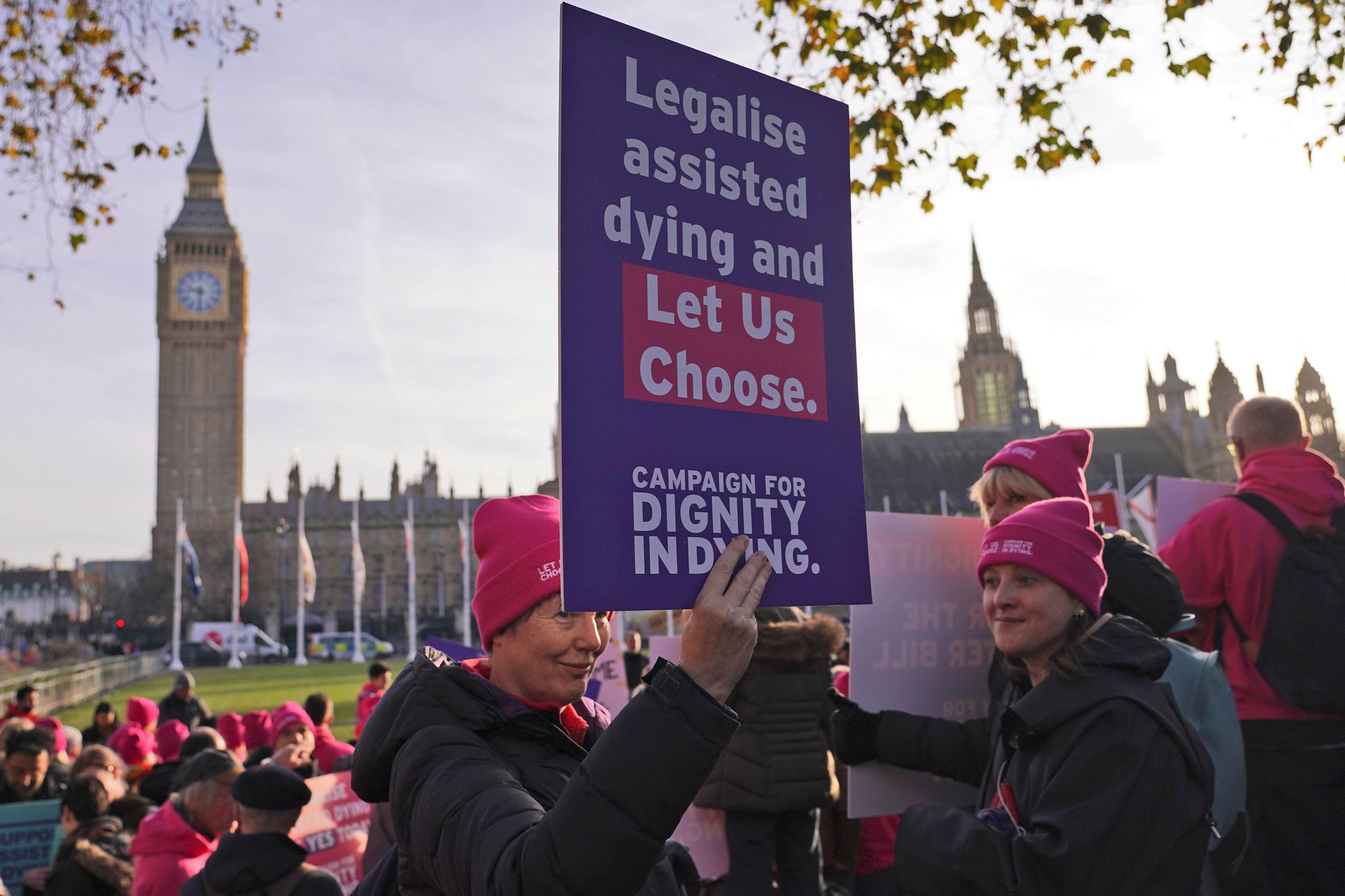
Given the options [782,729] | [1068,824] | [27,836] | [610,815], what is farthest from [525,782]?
[27,836]

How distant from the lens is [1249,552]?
10.8ft

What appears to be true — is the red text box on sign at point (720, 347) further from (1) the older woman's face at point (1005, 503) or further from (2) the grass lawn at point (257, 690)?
(2) the grass lawn at point (257, 690)

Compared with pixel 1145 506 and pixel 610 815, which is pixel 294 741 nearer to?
pixel 610 815

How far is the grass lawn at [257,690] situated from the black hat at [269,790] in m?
12.0

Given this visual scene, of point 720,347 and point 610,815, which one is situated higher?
point 720,347

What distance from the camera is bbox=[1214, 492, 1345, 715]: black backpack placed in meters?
3.11

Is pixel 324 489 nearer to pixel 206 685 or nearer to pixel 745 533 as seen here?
pixel 206 685

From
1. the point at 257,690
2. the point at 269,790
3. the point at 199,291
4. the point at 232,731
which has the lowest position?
the point at 257,690

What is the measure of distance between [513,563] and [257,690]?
28354 mm

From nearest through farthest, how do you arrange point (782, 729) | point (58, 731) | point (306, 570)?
point (782, 729), point (58, 731), point (306, 570)

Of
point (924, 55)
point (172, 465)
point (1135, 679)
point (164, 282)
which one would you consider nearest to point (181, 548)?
point (924, 55)

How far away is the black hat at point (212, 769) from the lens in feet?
13.2

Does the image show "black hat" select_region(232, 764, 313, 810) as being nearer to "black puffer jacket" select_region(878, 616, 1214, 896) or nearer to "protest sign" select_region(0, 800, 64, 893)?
"black puffer jacket" select_region(878, 616, 1214, 896)

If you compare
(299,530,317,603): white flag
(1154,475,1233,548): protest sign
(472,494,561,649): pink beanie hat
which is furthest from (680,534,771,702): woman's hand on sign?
(299,530,317,603): white flag
